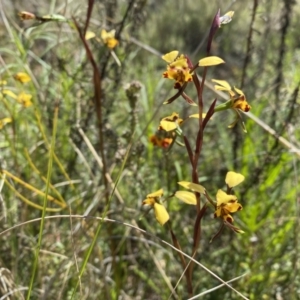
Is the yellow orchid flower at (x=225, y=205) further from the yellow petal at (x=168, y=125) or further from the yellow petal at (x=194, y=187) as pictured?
the yellow petal at (x=168, y=125)

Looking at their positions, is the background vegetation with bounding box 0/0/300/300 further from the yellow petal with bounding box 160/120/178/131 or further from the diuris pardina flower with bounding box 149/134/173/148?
the yellow petal with bounding box 160/120/178/131

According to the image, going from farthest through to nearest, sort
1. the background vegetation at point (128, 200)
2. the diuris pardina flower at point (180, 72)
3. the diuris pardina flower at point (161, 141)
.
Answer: the background vegetation at point (128, 200), the diuris pardina flower at point (161, 141), the diuris pardina flower at point (180, 72)

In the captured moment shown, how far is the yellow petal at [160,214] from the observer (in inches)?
37.1

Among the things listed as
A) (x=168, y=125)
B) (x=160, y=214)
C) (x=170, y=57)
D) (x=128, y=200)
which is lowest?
(x=128, y=200)

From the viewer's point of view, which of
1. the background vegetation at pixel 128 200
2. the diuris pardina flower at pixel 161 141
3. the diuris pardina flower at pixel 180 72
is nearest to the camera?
the diuris pardina flower at pixel 180 72

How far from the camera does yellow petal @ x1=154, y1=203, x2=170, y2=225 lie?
37.1 inches

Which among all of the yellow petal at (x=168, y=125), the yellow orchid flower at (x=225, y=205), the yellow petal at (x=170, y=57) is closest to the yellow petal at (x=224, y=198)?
the yellow orchid flower at (x=225, y=205)

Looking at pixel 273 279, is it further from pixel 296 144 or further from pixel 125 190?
pixel 125 190

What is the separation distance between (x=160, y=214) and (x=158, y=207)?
24mm

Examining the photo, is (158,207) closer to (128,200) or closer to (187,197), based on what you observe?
(187,197)

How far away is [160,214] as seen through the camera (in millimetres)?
955

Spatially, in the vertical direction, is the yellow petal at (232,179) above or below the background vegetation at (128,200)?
above

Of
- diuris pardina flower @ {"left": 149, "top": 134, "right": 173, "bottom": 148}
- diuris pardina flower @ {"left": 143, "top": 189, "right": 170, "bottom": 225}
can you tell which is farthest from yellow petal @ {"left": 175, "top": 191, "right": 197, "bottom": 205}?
diuris pardina flower @ {"left": 149, "top": 134, "right": 173, "bottom": 148}

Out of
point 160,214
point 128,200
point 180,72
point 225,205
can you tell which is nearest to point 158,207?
point 160,214
